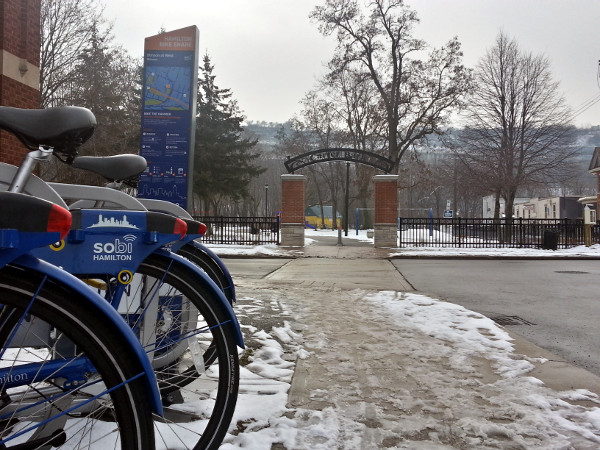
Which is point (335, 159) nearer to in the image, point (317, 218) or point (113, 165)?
point (113, 165)

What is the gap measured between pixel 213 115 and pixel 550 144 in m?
26.7

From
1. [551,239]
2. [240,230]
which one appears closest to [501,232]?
[551,239]

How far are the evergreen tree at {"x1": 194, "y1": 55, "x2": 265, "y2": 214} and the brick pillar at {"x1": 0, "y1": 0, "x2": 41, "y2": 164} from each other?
27.9 meters

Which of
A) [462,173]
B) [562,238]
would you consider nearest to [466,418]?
[562,238]

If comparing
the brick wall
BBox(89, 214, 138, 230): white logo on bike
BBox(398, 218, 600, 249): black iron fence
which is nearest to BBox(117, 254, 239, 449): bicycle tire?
BBox(89, 214, 138, 230): white logo on bike

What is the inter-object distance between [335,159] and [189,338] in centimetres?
1996

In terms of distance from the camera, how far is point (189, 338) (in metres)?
2.32

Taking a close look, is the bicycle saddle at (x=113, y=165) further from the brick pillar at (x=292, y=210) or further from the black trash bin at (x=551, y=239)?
the black trash bin at (x=551, y=239)

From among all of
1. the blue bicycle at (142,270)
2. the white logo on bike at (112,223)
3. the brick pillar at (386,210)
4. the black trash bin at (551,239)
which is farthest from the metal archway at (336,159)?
the white logo on bike at (112,223)

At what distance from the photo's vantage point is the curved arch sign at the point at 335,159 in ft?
70.0

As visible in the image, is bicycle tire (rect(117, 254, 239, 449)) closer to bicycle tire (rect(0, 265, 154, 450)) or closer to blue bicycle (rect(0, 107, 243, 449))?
blue bicycle (rect(0, 107, 243, 449))

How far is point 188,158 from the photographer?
579 cm

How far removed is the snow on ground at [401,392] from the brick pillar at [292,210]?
1513cm

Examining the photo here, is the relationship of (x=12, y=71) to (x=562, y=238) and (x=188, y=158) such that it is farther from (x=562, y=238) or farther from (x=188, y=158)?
(x=562, y=238)
